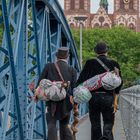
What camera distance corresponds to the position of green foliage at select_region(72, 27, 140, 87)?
79188 mm

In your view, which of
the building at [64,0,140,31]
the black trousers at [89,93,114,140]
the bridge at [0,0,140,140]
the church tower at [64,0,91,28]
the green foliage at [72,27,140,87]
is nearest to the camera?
the bridge at [0,0,140,140]

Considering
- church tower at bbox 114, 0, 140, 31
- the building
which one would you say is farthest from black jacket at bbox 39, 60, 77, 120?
church tower at bbox 114, 0, 140, 31

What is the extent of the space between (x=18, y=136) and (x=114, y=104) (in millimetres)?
1993

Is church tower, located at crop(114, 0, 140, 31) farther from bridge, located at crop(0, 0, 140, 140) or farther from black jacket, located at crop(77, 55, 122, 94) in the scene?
black jacket, located at crop(77, 55, 122, 94)

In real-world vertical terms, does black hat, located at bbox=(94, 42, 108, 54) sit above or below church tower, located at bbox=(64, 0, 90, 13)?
above

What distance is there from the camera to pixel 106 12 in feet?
517

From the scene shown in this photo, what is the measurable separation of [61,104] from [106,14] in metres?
146

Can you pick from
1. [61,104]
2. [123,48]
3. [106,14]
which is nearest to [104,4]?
[106,14]

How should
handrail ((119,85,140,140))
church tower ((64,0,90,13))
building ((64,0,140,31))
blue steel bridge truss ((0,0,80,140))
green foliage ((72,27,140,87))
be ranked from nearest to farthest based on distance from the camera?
handrail ((119,85,140,140)) < blue steel bridge truss ((0,0,80,140)) < green foliage ((72,27,140,87)) < building ((64,0,140,31)) < church tower ((64,0,90,13))

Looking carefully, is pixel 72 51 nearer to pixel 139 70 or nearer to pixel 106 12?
pixel 139 70

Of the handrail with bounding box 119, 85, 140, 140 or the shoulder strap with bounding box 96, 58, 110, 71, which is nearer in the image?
the handrail with bounding box 119, 85, 140, 140

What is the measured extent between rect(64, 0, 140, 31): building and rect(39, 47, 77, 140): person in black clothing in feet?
461

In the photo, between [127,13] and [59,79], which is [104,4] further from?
[59,79]

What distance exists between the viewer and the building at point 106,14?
153 metres
